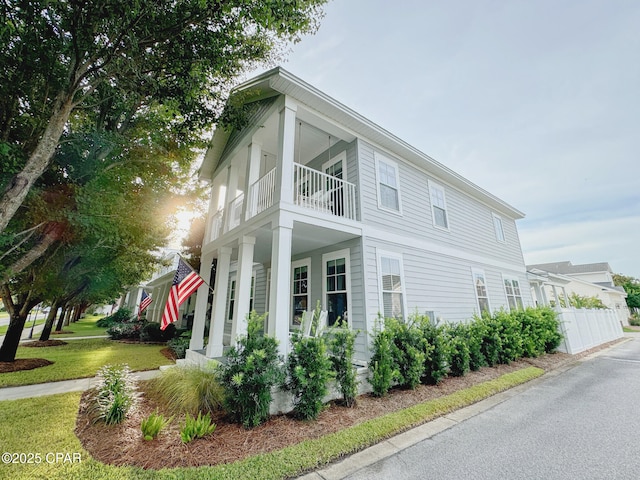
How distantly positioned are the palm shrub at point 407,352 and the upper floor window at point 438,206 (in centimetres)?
475

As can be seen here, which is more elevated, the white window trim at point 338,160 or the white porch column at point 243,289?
the white window trim at point 338,160

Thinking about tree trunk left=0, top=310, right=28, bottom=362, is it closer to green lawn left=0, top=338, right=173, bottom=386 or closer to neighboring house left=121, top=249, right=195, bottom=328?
green lawn left=0, top=338, right=173, bottom=386

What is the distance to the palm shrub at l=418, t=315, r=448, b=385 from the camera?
18.4 ft

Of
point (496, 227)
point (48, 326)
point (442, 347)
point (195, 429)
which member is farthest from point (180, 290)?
point (496, 227)

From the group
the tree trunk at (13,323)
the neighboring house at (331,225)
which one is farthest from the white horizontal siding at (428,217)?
the tree trunk at (13,323)

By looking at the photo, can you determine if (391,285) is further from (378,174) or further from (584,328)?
(584,328)

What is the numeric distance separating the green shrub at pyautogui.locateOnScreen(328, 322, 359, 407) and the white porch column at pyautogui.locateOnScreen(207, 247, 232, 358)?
12.7 feet

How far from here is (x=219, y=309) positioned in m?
7.23

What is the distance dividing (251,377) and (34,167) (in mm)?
5059

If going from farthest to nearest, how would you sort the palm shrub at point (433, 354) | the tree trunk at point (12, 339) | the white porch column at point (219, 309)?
the tree trunk at point (12, 339), the white porch column at point (219, 309), the palm shrub at point (433, 354)

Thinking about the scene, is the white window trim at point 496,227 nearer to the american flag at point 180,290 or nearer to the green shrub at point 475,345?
the green shrub at point 475,345

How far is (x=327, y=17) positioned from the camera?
230 inches

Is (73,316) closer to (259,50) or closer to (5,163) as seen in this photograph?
(5,163)

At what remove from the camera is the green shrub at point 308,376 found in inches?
157
